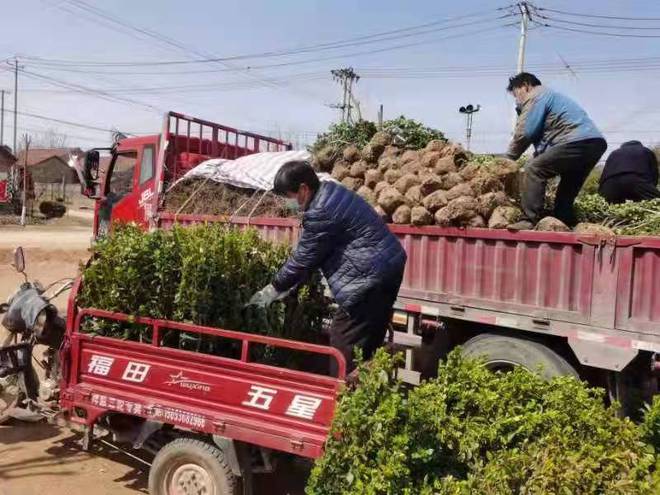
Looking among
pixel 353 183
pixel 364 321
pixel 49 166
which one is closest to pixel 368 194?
pixel 353 183

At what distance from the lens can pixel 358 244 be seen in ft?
12.1

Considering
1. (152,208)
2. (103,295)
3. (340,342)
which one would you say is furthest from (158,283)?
(152,208)

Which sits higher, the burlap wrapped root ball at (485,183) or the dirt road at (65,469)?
the burlap wrapped root ball at (485,183)

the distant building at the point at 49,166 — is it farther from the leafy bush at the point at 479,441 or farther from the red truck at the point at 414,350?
the leafy bush at the point at 479,441

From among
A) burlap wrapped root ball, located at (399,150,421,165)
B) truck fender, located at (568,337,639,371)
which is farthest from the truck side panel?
burlap wrapped root ball, located at (399,150,421,165)

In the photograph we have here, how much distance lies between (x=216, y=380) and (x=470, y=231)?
95.8 inches

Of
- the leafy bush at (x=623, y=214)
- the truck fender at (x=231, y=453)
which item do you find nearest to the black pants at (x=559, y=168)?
the leafy bush at (x=623, y=214)

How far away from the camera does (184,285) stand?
369cm

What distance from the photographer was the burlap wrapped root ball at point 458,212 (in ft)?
16.2

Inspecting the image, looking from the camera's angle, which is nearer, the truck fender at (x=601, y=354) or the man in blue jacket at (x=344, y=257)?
the man in blue jacket at (x=344, y=257)

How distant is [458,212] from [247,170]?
3019mm

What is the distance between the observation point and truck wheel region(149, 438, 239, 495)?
3352 mm

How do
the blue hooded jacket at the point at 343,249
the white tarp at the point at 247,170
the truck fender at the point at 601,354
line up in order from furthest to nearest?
the white tarp at the point at 247,170 → the truck fender at the point at 601,354 → the blue hooded jacket at the point at 343,249

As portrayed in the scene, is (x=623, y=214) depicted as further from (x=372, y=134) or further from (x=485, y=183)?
(x=372, y=134)
